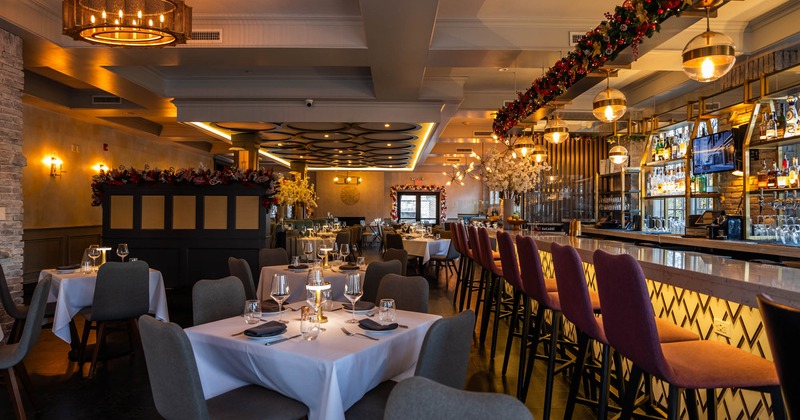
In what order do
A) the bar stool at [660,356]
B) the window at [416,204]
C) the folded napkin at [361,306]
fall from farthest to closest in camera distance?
the window at [416,204], the folded napkin at [361,306], the bar stool at [660,356]

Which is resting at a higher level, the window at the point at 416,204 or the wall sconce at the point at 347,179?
the wall sconce at the point at 347,179

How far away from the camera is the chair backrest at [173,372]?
2049mm

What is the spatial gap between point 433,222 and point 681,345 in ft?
67.9

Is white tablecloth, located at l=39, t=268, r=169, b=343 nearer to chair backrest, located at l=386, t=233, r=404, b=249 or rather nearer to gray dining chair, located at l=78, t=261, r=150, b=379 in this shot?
gray dining chair, located at l=78, t=261, r=150, b=379

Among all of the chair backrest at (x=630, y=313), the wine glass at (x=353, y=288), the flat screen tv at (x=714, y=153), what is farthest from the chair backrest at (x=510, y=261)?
the flat screen tv at (x=714, y=153)

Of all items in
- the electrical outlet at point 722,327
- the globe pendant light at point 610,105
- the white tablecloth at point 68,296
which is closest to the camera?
the electrical outlet at point 722,327

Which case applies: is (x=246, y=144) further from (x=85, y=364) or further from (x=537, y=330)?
(x=537, y=330)

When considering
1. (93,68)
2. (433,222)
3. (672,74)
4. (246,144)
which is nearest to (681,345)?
(672,74)

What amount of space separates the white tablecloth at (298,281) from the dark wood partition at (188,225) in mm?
1937

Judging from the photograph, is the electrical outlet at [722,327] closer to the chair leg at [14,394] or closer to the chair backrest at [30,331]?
the chair backrest at [30,331]

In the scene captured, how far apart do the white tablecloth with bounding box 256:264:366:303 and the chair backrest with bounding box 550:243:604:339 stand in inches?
86.9

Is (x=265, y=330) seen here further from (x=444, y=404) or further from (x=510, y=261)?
(x=510, y=261)

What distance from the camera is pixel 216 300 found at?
326cm

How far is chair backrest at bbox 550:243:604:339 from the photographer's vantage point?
8.30 feet
